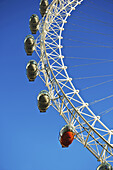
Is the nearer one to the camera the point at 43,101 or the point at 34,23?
the point at 43,101

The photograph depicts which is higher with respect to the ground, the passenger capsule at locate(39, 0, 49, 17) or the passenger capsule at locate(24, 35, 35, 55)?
the passenger capsule at locate(39, 0, 49, 17)

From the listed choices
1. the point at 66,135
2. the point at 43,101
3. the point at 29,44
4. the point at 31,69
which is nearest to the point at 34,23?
the point at 29,44

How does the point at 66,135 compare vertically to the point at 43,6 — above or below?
Result: below

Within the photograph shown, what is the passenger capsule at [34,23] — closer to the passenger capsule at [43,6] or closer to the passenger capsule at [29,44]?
the passenger capsule at [43,6]

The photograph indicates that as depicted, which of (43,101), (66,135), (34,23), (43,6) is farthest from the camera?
(43,6)

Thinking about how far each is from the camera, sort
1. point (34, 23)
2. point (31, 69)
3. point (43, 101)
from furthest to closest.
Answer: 1. point (34, 23)
2. point (31, 69)
3. point (43, 101)

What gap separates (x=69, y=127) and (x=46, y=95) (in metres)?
1.81

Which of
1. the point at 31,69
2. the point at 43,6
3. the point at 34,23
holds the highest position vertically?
the point at 43,6

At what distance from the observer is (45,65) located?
12984 mm

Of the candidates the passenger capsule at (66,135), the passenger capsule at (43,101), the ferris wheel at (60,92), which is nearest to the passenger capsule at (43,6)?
the ferris wheel at (60,92)

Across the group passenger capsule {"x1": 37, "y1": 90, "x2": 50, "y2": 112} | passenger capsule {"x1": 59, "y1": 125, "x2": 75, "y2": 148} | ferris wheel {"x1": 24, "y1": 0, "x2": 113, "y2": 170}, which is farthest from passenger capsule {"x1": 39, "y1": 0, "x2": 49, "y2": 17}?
passenger capsule {"x1": 59, "y1": 125, "x2": 75, "y2": 148}

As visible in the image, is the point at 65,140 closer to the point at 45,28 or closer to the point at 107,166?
the point at 107,166

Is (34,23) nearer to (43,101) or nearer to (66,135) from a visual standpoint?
(43,101)

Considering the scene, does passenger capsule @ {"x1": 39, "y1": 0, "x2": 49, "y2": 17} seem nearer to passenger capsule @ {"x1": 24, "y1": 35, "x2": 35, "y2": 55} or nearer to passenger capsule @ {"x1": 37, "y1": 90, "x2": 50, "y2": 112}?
passenger capsule @ {"x1": 24, "y1": 35, "x2": 35, "y2": 55}
